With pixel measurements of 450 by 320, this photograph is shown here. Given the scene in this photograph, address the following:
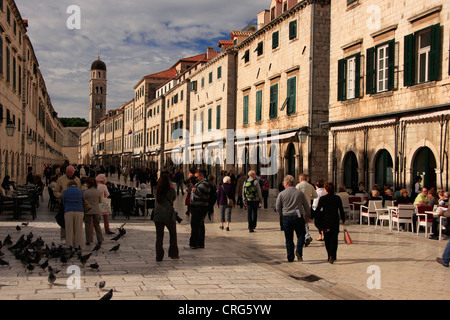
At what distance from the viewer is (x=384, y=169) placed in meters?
18.2

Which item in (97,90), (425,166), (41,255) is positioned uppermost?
(97,90)

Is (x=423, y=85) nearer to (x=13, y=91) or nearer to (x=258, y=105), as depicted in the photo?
(x=258, y=105)

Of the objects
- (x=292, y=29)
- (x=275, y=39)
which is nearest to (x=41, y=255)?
(x=292, y=29)

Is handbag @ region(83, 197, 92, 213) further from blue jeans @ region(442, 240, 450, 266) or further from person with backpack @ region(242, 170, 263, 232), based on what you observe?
blue jeans @ region(442, 240, 450, 266)

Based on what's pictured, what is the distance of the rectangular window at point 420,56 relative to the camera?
15242 millimetres

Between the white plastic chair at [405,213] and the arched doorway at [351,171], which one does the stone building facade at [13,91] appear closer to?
the arched doorway at [351,171]

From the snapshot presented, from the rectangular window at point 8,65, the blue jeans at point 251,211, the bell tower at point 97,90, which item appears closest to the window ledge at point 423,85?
the blue jeans at point 251,211

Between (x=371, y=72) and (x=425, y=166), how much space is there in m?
4.59

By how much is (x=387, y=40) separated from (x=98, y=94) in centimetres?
11860

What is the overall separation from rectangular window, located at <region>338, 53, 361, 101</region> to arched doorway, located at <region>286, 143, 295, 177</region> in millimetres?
5975

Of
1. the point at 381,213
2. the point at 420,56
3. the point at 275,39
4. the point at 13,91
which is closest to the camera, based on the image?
the point at 381,213

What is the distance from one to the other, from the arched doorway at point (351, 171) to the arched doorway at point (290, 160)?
5223 mm

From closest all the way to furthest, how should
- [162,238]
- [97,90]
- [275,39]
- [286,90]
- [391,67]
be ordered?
1. [162,238]
2. [391,67]
3. [286,90]
4. [275,39]
5. [97,90]

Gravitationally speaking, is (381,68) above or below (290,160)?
above
